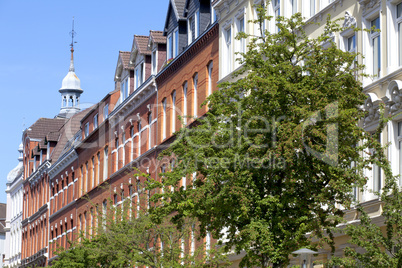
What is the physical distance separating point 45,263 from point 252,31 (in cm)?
4524

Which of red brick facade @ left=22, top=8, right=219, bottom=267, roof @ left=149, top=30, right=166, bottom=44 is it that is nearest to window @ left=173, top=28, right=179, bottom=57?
red brick facade @ left=22, top=8, right=219, bottom=267

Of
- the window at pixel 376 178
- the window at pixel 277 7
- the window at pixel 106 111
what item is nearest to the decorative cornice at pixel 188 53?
the window at pixel 277 7

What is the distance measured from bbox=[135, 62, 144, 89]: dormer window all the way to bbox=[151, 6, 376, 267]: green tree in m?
29.9

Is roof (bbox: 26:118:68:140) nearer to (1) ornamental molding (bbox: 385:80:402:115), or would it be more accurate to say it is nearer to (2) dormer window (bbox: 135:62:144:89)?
(2) dormer window (bbox: 135:62:144:89)

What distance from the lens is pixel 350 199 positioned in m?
21.7

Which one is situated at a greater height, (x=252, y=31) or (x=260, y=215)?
(x=252, y=31)

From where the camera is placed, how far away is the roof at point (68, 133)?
76.4 m

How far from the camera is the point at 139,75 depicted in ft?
178

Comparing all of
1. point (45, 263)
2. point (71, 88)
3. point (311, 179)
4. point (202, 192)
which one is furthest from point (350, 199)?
point (71, 88)

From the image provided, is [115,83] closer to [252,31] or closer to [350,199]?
[252,31]

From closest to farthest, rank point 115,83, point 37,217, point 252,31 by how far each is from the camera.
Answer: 1. point 252,31
2. point 115,83
3. point 37,217

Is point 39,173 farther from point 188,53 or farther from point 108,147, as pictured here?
point 188,53

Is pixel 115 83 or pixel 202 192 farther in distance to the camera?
pixel 115 83

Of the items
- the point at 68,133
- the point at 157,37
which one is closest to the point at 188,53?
the point at 157,37
